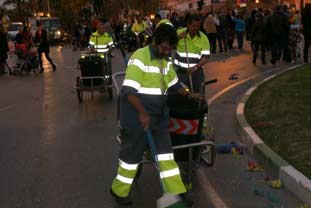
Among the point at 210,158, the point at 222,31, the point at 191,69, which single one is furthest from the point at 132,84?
the point at 222,31

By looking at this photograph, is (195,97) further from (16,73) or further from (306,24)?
(16,73)

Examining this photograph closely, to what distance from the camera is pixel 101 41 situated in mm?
13000

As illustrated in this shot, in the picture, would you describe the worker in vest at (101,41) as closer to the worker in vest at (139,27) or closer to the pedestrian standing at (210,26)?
the pedestrian standing at (210,26)

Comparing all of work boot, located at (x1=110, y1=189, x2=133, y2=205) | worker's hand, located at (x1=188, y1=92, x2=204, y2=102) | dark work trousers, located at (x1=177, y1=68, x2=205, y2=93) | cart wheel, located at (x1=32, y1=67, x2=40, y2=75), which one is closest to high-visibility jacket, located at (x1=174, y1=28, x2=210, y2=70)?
dark work trousers, located at (x1=177, y1=68, x2=205, y2=93)

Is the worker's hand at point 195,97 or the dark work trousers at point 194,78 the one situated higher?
the worker's hand at point 195,97

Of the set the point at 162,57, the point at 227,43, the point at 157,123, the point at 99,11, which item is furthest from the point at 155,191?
the point at 99,11

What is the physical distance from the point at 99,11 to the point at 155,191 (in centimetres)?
4282

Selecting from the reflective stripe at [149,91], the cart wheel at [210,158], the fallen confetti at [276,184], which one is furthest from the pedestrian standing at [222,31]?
the reflective stripe at [149,91]

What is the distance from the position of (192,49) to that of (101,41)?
220 inches

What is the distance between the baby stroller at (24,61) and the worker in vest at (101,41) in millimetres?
8244

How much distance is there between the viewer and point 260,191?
5957 millimetres

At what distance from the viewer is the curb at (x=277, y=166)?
5.65 metres

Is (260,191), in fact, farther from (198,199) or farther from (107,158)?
(107,158)

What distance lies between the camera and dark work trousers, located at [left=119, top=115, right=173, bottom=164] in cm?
543
